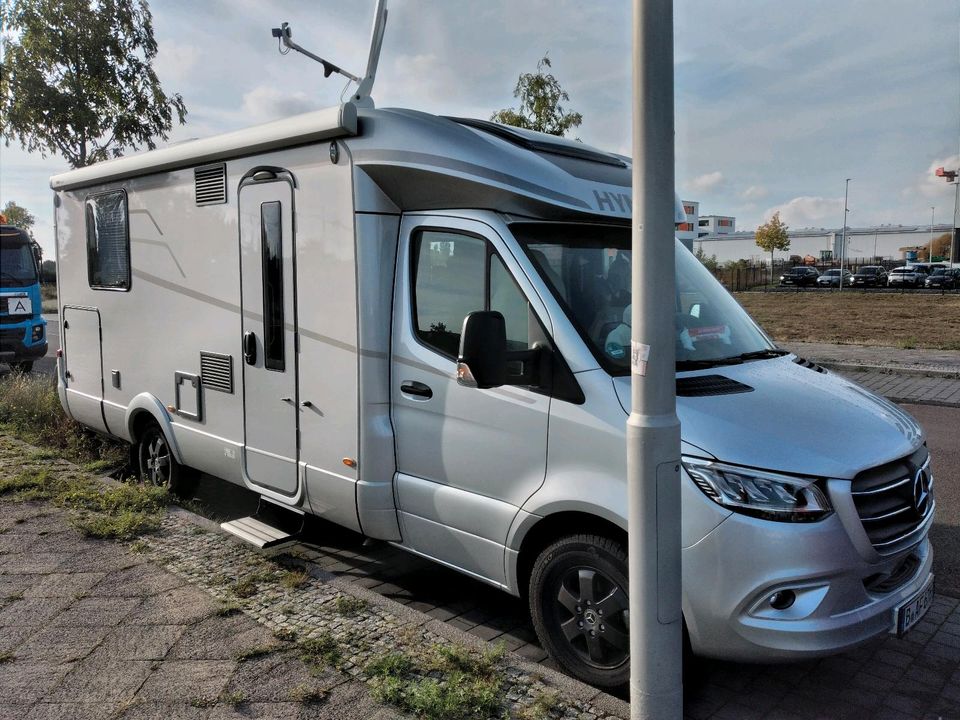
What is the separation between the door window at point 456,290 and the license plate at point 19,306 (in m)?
13.0

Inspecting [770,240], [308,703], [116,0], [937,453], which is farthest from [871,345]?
[770,240]

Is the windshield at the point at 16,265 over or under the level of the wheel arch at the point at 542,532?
over

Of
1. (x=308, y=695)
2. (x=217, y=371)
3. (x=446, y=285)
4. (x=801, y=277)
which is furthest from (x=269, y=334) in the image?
(x=801, y=277)

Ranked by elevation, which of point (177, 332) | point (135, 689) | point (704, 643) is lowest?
point (135, 689)

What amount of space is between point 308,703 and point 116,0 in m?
10.0

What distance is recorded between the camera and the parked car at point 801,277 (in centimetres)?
5906

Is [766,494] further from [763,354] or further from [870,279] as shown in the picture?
[870,279]

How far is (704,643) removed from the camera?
129 inches

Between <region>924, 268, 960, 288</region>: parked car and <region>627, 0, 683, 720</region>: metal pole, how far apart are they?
52940 millimetres

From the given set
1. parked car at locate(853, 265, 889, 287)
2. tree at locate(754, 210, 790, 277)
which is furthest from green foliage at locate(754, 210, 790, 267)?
parked car at locate(853, 265, 889, 287)

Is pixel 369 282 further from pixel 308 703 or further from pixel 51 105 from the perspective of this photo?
pixel 51 105

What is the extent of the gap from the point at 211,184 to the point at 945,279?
53.3 m

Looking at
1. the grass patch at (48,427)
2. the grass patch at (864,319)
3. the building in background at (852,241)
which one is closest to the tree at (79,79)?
the grass patch at (48,427)

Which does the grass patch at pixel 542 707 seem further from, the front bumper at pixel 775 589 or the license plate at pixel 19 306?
the license plate at pixel 19 306
